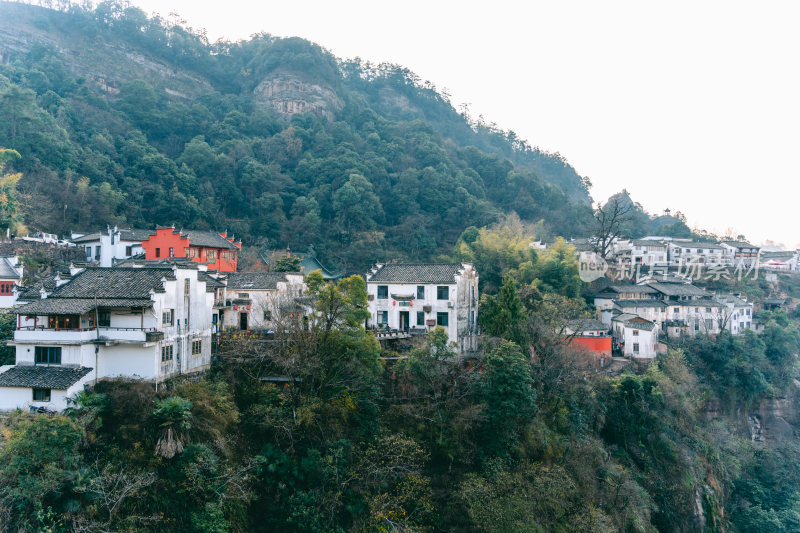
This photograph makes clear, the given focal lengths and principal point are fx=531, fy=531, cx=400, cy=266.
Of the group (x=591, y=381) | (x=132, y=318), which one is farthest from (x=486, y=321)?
(x=132, y=318)

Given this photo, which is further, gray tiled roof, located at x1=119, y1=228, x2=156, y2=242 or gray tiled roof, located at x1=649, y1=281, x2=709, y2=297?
gray tiled roof, located at x1=649, y1=281, x2=709, y2=297

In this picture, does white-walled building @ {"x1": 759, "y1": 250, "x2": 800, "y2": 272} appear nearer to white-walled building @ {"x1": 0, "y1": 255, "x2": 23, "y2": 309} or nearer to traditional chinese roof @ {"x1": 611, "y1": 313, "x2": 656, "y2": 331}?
traditional chinese roof @ {"x1": 611, "y1": 313, "x2": 656, "y2": 331}

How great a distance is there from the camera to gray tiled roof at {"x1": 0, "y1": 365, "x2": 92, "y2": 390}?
2084 centimetres

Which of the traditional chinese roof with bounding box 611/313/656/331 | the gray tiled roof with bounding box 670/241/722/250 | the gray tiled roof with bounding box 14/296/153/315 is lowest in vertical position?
the traditional chinese roof with bounding box 611/313/656/331

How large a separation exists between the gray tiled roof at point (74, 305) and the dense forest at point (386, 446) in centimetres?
342

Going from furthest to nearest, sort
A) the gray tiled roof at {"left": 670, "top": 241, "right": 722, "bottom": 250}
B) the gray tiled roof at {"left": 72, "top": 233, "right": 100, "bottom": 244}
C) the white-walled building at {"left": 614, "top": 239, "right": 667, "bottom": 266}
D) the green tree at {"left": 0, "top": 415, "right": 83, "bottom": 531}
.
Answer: the gray tiled roof at {"left": 670, "top": 241, "right": 722, "bottom": 250} → the white-walled building at {"left": 614, "top": 239, "right": 667, "bottom": 266} → the gray tiled roof at {"left": 72, "top": 233, "right": 100, "bottom": 244} → the green tree at {"left": 0, "top": 415, "right": 83, "bottom": 531}

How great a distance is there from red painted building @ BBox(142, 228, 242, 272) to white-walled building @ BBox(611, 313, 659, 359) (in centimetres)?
3296

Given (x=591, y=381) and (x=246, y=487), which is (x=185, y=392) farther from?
(x=591, y=381)

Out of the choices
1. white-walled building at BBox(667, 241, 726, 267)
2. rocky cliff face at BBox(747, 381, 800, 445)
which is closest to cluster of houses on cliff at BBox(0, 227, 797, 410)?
white-walled building at BBox(667, 241, 726, 267)


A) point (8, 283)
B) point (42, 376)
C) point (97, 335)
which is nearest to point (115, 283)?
point (97, 335)

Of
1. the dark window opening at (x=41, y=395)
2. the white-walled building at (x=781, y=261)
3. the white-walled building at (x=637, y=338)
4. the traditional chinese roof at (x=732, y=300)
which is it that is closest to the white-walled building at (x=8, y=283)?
the dark window opening at (x=41, y=395)

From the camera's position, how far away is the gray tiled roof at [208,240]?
4122cm

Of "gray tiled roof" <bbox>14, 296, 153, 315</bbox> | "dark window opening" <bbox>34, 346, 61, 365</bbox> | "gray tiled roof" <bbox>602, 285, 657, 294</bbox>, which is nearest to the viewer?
"gray tiled roof" <bbox>14, 296, 153, 315</bbox>

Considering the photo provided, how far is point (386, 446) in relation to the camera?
80.5 feet
